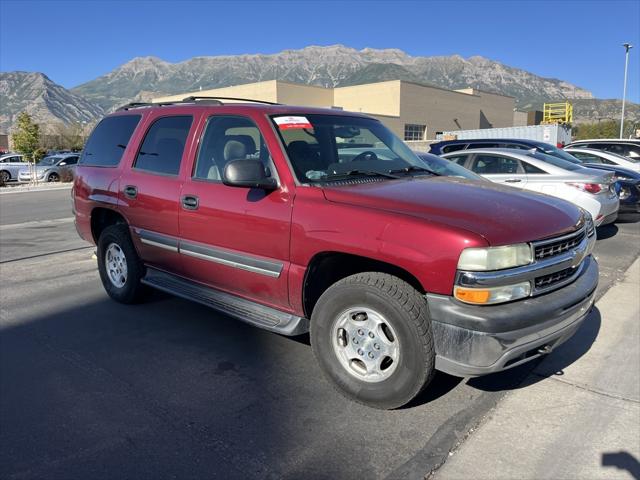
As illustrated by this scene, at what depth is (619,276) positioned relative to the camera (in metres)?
6.54

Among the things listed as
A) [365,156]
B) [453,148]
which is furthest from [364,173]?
[453,148]

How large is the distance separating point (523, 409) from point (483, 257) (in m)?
1.25

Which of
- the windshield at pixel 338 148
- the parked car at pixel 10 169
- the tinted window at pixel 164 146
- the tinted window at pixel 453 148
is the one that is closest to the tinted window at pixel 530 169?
the tinted window at pixel 453 148

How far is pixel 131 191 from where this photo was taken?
189 inches

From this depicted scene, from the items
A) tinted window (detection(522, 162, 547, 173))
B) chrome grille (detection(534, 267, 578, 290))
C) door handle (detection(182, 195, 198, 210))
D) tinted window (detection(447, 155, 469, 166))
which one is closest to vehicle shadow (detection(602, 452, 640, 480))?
chrome grille (detection(534, 267, 578, 290))

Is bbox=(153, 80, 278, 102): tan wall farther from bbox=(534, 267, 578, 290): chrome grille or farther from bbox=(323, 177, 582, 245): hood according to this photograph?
bbox=(534, 267, 578, 290): chrome grille

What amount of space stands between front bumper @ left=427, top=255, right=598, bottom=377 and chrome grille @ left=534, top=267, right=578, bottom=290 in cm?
7

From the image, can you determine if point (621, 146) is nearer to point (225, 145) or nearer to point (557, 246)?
point (557, 246)

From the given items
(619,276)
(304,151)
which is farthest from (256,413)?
(619,276)

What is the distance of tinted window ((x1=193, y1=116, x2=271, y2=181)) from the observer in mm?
3934

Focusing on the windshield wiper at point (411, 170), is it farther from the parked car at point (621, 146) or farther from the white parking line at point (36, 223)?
the parked car at point (621, 146)

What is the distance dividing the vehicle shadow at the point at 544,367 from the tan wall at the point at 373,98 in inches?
1955

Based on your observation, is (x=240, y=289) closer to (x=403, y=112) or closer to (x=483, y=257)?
(x=483, y=257)

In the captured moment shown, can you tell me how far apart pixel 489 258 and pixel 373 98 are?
53388 mm
